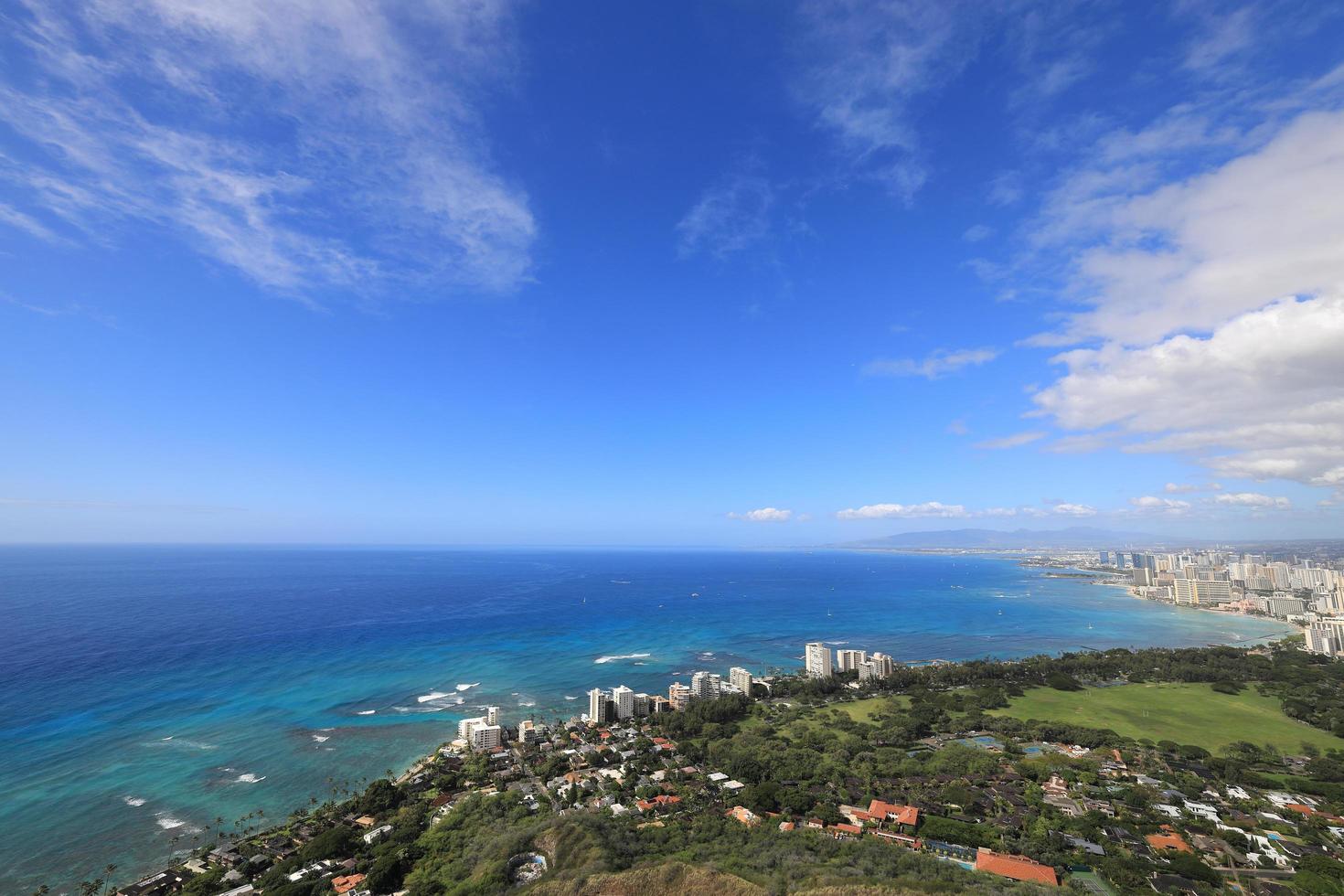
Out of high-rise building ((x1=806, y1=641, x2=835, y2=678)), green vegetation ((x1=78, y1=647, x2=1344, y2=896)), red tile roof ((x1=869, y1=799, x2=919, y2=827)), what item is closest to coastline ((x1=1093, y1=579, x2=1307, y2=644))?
green vegetation ((x1=78, y1=647, x2=1344, y2=896))

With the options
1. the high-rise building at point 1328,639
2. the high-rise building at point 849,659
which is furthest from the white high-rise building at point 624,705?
the high-rise building at point 1328,639

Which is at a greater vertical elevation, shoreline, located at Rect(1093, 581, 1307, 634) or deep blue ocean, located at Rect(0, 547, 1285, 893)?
deep blue ocean, located at Rect(0, 547, 1285, 893)

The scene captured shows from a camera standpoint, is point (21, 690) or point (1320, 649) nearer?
point (21, 690)

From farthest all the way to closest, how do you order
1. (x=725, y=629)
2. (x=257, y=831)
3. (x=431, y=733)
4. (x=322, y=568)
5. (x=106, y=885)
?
(x=322, y=568) → (x=725, y=629) → (x=431, y=733) → (x=257, y=831) → (x=106, y=885)

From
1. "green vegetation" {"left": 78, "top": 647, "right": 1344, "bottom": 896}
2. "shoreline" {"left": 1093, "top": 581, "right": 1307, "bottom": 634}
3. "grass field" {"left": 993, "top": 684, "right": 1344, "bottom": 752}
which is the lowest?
"shoreline" {"left": 1093, "top": 581, "right": 1307, "bottom": 634}

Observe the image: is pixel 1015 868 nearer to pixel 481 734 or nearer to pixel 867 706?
pixel 867 706

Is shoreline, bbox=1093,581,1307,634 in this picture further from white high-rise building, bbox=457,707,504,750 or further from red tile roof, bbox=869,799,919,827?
white high-rise building, bbox=457,707,504,750

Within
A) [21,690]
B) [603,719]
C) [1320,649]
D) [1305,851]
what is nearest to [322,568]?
[21,690]

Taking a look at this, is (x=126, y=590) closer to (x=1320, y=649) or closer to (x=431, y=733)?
(x=431, y=733)
